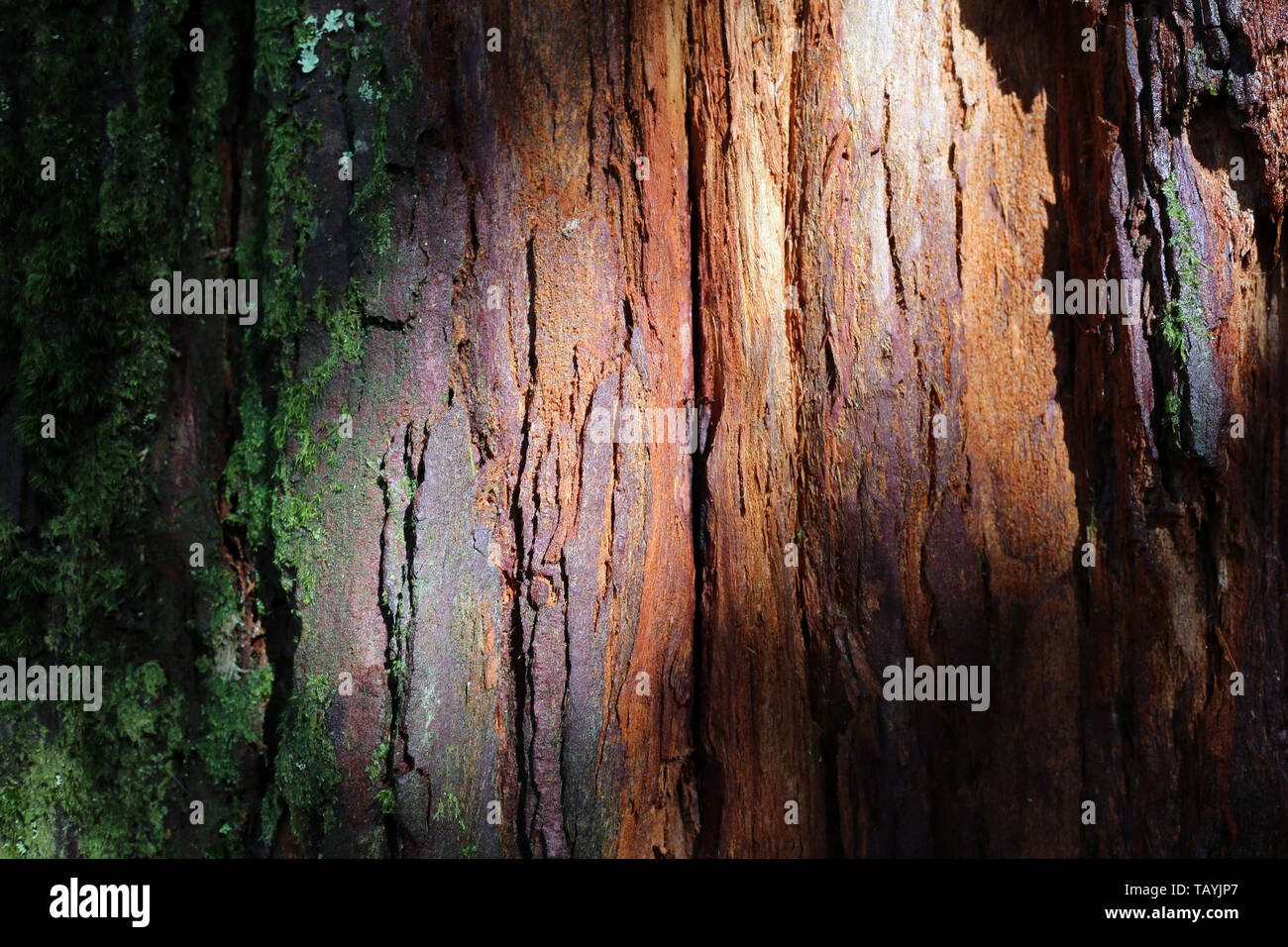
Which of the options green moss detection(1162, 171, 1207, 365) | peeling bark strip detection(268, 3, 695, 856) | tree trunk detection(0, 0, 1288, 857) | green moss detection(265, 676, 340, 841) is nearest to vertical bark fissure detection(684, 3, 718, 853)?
tree trunk detection(0, 0, 1288, 857)

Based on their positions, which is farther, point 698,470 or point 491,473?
point 698,470

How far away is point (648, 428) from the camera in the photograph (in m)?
1.30

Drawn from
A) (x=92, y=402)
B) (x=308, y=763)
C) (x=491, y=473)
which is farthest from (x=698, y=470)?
(x=92, y=402)

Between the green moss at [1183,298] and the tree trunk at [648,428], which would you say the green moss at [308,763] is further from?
the green moss at [1183,298]

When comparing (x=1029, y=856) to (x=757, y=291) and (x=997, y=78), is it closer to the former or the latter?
(x=757, y=291)

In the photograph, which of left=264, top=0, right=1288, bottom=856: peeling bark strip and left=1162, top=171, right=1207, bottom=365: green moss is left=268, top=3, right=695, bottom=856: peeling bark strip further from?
left=1162, top=171, right=1207, bottom=365: green moss

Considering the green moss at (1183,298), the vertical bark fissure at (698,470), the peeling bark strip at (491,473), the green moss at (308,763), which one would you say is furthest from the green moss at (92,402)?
the green moss at (1183,298)

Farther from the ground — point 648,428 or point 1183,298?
point 1183,298

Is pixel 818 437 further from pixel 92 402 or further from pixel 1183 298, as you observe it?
pixel 92 402

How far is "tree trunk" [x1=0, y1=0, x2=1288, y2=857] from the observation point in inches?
49.1

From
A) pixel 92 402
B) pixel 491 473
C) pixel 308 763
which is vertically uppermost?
pixel 92 402

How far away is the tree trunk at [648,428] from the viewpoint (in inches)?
49.1

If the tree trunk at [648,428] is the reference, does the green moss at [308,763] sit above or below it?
below
